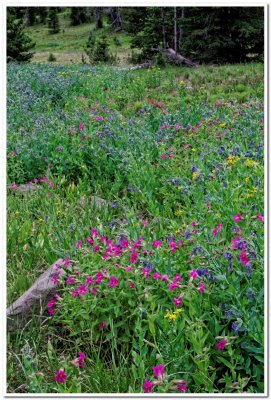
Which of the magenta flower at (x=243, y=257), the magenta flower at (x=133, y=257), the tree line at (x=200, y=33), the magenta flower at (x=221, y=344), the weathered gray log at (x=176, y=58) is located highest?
the tree line at (x=200, y=33)

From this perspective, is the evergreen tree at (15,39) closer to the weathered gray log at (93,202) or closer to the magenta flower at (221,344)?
the weathered gray log at (93,202)

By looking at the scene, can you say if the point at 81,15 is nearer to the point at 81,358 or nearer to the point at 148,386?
the point at 81,358

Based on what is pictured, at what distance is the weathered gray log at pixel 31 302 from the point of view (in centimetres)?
A: 313

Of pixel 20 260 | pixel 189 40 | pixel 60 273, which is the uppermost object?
pixel 189 40

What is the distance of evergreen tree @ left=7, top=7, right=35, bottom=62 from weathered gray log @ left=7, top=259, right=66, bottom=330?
20349mm

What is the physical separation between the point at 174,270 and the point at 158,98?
8.06 meters

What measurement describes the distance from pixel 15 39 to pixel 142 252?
21.4 m

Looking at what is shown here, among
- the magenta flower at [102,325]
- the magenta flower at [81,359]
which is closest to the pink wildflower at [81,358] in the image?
the magenta flower at [81,359]

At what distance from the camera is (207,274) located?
2.73 metres

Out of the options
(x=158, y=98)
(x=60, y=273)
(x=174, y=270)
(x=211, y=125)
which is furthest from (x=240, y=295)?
(x=158, y=98)

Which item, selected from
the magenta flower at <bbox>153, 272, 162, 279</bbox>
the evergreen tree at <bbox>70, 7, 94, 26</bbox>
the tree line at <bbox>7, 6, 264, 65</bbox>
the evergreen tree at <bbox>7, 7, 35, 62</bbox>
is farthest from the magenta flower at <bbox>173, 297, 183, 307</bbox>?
the evergreen tree at <bbox>70, 7, 94, 26</bbox>

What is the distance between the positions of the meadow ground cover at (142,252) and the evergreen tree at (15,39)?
15271 millimetres

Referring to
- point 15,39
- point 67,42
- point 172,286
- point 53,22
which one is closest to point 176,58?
point 15,39
